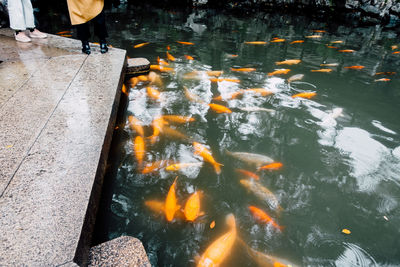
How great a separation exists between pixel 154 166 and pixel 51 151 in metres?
1.17

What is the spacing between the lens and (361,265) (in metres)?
2.31

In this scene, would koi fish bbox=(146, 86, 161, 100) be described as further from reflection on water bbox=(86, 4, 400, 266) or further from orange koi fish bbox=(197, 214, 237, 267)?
orange koi fish bbox=(197, 214, 237, 267)

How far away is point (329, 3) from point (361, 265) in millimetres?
16684

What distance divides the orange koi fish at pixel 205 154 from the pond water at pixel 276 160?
6 centimetres

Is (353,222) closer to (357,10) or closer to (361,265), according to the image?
(361,265)

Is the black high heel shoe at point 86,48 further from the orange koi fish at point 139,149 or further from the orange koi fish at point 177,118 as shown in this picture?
the orange koi fish at point 139,149

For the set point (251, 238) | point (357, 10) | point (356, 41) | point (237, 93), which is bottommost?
point (251, 238)

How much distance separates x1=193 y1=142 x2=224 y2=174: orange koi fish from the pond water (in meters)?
0.06

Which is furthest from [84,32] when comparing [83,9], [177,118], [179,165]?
[179,165]

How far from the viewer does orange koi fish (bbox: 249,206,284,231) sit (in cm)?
264

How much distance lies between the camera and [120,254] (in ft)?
6.39

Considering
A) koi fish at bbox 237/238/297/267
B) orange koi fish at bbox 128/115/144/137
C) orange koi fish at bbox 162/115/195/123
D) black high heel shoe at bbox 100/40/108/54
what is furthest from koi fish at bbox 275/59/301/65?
koi fish at bbox 237/238/297/267

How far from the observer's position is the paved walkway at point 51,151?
181cm

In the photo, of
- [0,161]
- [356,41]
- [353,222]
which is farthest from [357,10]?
[0,161]
